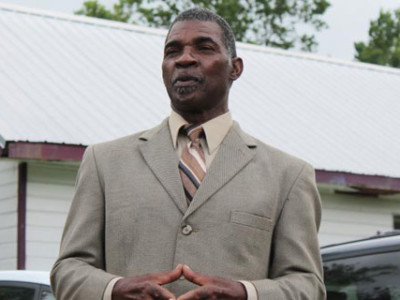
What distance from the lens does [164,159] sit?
10.9ft

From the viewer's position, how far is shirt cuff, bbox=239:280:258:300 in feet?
10.1

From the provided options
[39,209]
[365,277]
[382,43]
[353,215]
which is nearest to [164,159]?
[365,277]

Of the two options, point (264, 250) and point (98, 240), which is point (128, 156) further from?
point (264, 250)

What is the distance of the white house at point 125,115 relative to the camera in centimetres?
1182

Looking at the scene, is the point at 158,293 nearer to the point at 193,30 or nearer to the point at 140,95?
the point at 193,30

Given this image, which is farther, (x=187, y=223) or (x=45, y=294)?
(x=45, y=294)

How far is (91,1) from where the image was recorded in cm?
→ 3431

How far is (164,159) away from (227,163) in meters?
0.19

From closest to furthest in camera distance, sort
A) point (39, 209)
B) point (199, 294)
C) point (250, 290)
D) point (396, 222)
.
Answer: point (199, 294) → point (250, 290) → point (39, 209) → point (396, 222)

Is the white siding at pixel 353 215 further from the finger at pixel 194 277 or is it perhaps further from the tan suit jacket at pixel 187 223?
the finger at pixel 194 277

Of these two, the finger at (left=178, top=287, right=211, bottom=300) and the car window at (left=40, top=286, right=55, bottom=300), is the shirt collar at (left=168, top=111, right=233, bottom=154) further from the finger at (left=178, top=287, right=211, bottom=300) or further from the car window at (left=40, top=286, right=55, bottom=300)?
the car window at (left=40, top=286, right=55, bottom=300)

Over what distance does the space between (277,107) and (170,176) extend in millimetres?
11927

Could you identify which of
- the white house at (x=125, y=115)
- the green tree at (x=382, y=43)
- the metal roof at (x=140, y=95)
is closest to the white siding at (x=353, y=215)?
the white house at (x=125, y=115)

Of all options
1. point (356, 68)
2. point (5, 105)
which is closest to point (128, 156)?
point (5, 105)
